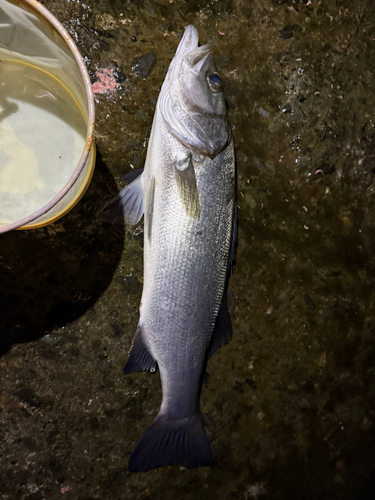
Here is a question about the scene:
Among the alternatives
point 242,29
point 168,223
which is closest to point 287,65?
point 242,29

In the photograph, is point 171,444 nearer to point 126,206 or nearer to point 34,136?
point 126,206

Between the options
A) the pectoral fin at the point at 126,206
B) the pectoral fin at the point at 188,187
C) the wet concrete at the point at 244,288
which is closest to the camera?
the pectoral fin at the point at 188,187

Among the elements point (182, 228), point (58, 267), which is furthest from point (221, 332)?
point (58, 267)

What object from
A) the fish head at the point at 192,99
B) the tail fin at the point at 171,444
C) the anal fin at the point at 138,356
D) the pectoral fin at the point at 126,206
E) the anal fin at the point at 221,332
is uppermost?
the fish head at the point at 192,99

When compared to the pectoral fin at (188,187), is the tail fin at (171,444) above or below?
below

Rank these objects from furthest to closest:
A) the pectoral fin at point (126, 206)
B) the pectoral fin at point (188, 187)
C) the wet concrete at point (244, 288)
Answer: the wet concrete at point (244, 288) < the pectoral fin at point (126, 206) < the pectoral fin at point (188, 187)

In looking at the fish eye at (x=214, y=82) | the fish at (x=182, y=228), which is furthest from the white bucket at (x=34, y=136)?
the fish eye at (x=214, y=82)

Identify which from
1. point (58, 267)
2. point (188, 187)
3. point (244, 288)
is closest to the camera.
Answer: point (188, 187)

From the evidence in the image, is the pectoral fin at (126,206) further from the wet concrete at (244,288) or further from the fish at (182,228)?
the wet concrete at (244,288)
